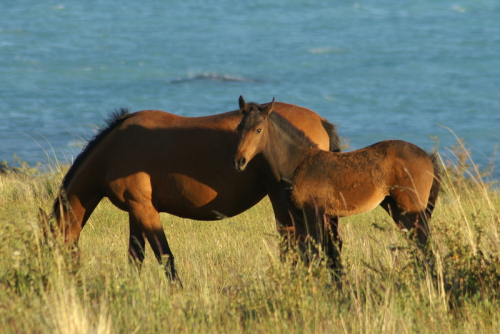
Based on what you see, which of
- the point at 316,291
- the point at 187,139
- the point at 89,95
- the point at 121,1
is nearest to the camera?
the point at 316,291

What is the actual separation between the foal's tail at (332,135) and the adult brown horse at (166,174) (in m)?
0.37

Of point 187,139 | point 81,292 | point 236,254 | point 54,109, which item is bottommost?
point 54,109

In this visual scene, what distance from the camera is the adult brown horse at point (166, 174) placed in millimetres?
5457

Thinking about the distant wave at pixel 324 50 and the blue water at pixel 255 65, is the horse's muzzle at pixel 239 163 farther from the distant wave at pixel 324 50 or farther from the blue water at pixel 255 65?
the distant wave at pixel 324 50

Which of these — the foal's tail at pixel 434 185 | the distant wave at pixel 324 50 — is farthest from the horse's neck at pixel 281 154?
the distant wave at pixel 324 50

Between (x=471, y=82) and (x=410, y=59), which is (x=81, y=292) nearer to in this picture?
(x=471, y=82)

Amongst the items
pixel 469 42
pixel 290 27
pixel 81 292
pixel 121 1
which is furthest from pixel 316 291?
pixel 121 1

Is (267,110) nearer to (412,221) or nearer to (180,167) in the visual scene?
(180,167)

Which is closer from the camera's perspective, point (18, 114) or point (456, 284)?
point (456, 284)

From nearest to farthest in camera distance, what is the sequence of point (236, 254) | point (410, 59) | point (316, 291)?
1. point (316, 291)
2. point (236, 254)
3. point (410, 59)

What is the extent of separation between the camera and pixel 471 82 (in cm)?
2800

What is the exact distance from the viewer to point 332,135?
5.96m

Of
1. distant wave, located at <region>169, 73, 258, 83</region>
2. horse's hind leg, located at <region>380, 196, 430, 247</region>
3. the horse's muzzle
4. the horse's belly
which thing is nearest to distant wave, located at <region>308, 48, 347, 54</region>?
distant wave, located at <region>169, 73, 258, 83</region>

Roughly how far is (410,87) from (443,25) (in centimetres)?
1321
